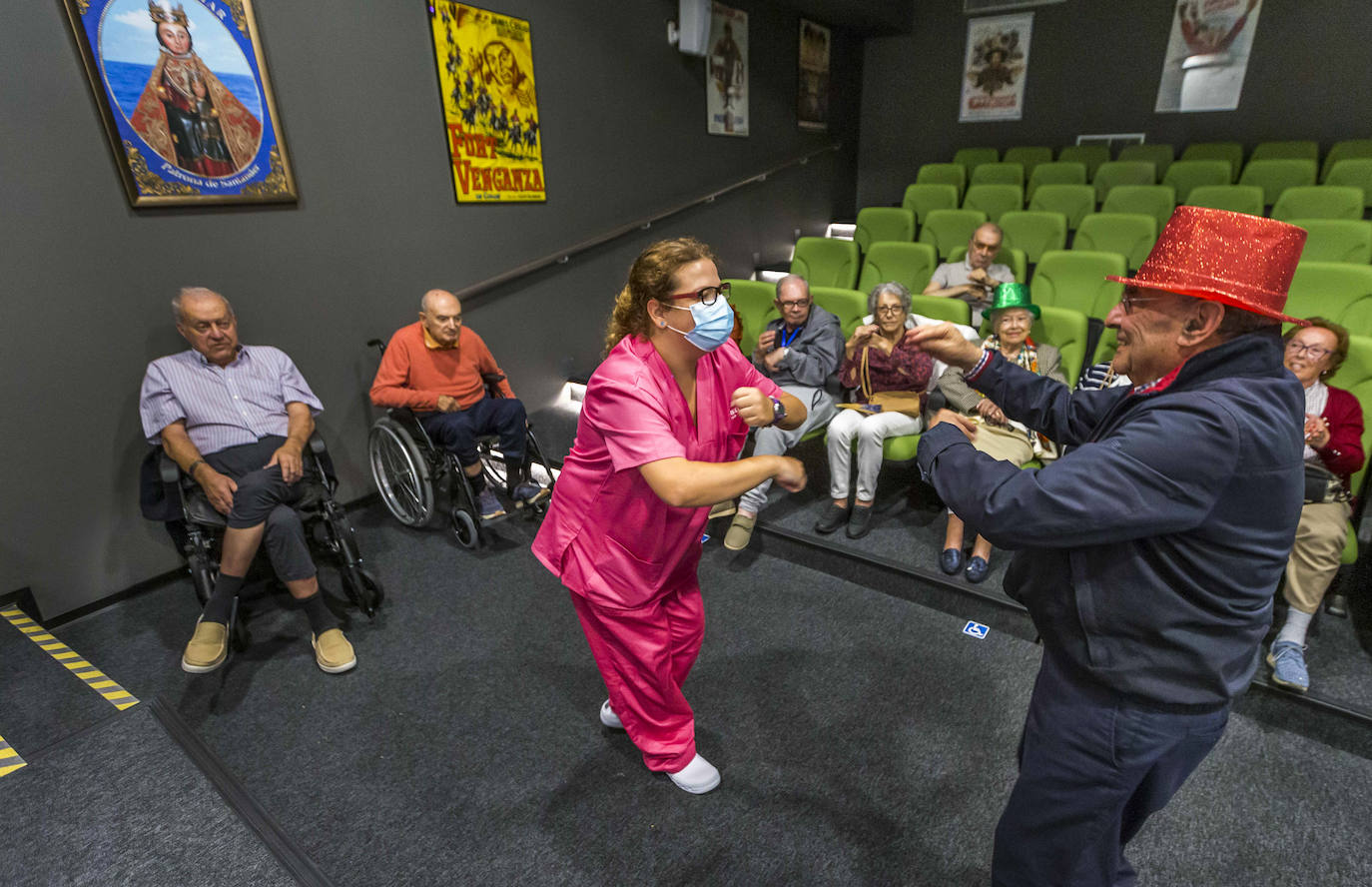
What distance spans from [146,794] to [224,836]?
26 centimetres

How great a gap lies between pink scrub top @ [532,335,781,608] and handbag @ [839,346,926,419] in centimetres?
147

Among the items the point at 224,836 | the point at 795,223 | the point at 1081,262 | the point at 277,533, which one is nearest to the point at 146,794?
the point at 224,836

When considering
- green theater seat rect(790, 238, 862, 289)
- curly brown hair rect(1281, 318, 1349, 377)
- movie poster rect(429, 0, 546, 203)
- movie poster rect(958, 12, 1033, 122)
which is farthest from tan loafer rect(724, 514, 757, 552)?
movie poster rect(958, 12, 1033, 122)

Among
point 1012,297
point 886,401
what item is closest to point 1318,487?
point 1012,297

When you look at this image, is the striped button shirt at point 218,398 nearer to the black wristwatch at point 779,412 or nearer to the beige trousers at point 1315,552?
the black wristwatch at point 779,412

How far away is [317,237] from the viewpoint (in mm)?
2998

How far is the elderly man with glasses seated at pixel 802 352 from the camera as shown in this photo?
3.01 m

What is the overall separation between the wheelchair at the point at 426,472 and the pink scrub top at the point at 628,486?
1426 mm

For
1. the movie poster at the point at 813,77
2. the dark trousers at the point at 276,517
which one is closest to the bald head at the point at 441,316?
the dark trousers at the point at 276,517

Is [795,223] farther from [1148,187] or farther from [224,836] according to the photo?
[224,836]

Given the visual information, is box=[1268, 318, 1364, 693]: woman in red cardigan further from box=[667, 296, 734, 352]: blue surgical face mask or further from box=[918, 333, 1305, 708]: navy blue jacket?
box=[667, 296, 734, 352]: blue surgical face mask

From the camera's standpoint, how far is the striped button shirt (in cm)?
230

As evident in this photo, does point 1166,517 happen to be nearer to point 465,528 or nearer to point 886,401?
point 886,401

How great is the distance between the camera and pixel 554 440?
3.84 m
